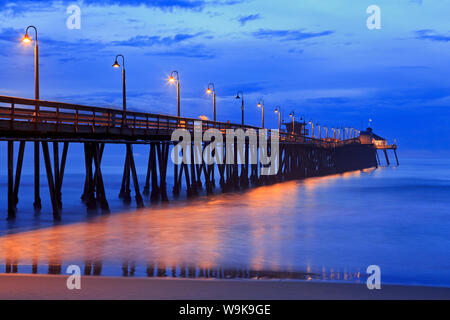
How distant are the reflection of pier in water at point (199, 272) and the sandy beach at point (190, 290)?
0.83 m

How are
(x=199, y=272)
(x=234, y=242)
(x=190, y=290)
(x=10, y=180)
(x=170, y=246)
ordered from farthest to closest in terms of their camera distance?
(x=10, y=180)
(x=234, y=242)
(x=170, y=246)
(x=199, y=272)
(x=190, y=290)

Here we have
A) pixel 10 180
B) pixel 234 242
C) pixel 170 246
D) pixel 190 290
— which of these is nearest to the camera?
pixel 190 290

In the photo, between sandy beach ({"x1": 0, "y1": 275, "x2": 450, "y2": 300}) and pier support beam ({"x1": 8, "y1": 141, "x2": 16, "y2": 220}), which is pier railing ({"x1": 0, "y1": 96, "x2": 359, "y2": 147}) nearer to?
pier support beam ({"x1": 8, "y1": 141, "x2": 16, "y2": 220})

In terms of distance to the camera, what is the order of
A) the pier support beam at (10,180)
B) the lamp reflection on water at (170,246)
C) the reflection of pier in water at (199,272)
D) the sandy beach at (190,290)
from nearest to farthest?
1. the sandy beach at (190,290)
2. the reflection of pier in water at (199,272)
3. the lamp reflection on water at (170,246)
4. the pier support beam at (10,180)

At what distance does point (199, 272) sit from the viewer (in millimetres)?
10953

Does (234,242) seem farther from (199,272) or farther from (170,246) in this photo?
(199,272)

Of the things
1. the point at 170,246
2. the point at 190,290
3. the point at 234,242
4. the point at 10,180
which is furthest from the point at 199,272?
the point at 10,180

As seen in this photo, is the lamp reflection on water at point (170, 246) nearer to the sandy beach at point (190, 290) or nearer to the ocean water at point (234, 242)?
the ocean water at point (234, 242)

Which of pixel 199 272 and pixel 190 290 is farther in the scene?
pixel 199 272

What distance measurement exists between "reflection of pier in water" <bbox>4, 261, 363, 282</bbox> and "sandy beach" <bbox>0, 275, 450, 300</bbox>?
0.83 metres

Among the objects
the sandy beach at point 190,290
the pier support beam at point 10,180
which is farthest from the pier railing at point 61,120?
the sandy beach at point 190,290

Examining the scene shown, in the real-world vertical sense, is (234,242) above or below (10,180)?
below

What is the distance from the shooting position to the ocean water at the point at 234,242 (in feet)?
37.2

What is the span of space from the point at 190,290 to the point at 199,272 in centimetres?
241
